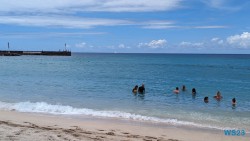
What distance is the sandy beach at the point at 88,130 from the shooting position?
11.9 m

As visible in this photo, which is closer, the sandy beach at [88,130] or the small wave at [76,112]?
the sandy beach at [88,130]

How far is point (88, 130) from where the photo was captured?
13.7 m

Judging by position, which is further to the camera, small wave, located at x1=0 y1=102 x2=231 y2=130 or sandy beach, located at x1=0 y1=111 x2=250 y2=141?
small wave, located at x1=0 y1=102 x2=231 y2=130

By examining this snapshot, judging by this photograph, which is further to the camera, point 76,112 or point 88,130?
point 76,112

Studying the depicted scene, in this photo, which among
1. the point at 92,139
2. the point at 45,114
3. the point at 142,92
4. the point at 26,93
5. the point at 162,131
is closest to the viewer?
the point at 92,139

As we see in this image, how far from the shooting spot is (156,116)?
18172 millimetres

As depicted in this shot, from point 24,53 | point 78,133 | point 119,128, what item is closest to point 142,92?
point 119,128

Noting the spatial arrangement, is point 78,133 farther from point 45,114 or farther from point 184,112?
point 184,112

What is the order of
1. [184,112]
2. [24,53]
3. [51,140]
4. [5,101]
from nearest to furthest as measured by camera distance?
[51,140] < [184,112] < [5,101] < [24,53]

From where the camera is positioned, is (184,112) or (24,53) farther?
(24,53)

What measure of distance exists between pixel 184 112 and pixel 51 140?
1103 cm

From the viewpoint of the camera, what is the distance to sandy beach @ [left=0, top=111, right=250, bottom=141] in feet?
38.9

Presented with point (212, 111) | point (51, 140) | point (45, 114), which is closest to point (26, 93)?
point (45, 114)

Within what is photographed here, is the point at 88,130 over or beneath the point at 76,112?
over
